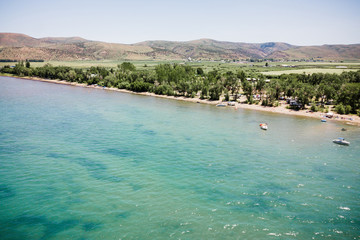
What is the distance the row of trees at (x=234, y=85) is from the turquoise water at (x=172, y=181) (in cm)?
3555

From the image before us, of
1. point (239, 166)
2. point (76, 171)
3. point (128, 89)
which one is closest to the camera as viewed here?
point (76, 171)

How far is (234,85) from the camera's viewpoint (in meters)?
124

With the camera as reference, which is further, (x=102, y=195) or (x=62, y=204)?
(x=102, y=195)

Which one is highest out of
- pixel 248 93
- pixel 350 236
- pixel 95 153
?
pixel 248 93

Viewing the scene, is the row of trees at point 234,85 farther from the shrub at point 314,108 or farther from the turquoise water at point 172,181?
the turquoise water at point 172,181

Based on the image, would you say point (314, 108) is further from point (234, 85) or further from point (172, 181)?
point (172, 181)

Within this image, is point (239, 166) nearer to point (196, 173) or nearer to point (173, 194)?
point (196, 173)

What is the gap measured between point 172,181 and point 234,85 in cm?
9494

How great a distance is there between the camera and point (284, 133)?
70375 millimetres

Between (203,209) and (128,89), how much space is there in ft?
419

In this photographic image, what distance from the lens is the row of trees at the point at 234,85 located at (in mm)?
103062

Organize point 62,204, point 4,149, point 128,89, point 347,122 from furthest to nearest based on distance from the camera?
point 128,89, point 347,122, point 4,149, point 62,204

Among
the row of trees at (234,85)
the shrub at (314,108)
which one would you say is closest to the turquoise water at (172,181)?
→ the shrub at (314,108)

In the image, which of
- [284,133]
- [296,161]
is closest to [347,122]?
[284,133]
